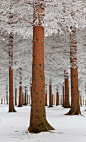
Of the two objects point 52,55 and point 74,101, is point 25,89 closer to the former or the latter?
point 52,55

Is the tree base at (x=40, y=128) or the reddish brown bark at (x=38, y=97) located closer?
the tree base at (x=40, y=128)

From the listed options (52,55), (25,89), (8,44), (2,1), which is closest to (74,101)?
(52,55)

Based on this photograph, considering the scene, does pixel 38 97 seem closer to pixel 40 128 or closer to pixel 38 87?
pixel 38 87

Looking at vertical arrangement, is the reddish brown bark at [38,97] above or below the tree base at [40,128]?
above

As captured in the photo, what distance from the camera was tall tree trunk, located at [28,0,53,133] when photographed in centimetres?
556

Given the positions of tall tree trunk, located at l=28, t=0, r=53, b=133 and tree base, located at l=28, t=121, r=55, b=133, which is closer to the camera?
tree base, located at l=28, t=121, r=55, b=133

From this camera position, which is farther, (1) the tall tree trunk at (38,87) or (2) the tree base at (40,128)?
(1) the tall tree trunk at (38,87)

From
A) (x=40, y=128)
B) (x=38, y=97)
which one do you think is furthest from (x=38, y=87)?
(x=40, y=128)

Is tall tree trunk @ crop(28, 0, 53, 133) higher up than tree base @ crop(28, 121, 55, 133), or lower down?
higher up

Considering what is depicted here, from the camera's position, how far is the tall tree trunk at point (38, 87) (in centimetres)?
556

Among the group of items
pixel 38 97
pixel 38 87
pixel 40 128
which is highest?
pixel 38 87

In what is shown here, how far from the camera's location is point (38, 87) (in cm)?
567

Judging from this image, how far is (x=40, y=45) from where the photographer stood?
5949mm

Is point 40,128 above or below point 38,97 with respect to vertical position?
below
